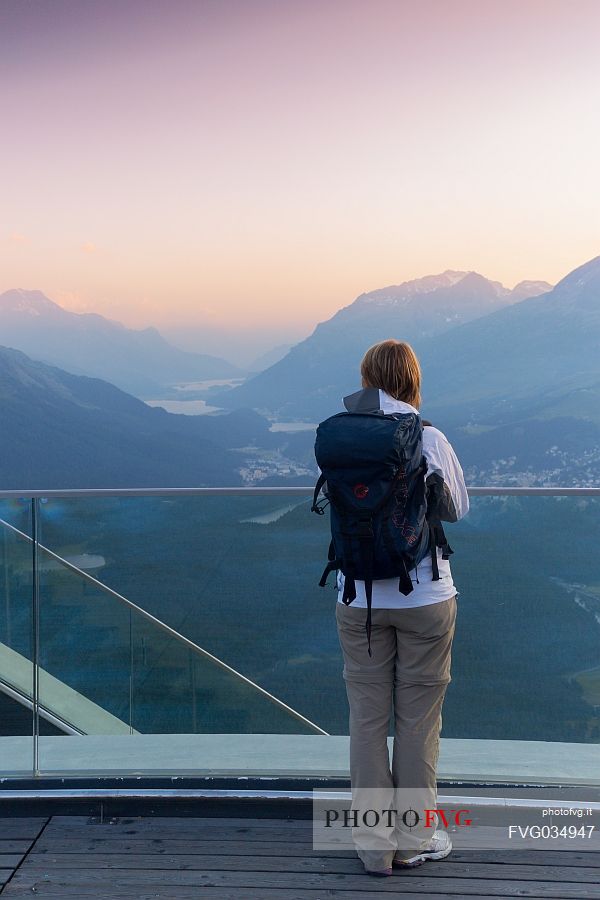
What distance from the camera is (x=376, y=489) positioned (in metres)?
1.90

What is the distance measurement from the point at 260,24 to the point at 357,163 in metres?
42.7

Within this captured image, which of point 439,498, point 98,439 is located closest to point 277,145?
point 98,439

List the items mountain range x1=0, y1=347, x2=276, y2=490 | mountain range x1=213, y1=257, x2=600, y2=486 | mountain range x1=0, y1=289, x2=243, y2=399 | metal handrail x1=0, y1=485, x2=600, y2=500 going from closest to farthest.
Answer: metal handrail x1=0, y1=485, x2=600, y2=500, mountain range x1=0, y1=347, x2=276, y2=490, mountain range x1=213, y1=257, x2=600, y2=486, mountain range x1=0, y1=289, x2=243, y2=399

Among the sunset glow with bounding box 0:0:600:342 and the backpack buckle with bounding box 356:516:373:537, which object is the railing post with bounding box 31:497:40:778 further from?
the sunset glow with bounding box 0:0:600:342

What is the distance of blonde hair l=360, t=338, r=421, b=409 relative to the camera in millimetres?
1997

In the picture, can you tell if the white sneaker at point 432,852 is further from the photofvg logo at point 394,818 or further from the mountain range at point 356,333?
the mountain range at point 356,333

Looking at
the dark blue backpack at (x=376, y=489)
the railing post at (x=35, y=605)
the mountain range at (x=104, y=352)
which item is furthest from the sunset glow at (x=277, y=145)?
the dark blue backpack at (x=376, y=489)

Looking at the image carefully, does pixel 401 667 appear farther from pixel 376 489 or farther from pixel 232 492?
pixel 232 492

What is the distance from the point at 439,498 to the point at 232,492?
80cm

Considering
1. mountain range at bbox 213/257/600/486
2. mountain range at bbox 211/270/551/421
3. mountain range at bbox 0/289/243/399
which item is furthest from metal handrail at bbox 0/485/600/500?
mountain range at bbox 0/289/243/399

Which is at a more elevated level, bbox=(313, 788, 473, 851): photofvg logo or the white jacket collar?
the white jacket collar

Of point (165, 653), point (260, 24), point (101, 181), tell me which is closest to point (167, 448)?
point (101, 181)

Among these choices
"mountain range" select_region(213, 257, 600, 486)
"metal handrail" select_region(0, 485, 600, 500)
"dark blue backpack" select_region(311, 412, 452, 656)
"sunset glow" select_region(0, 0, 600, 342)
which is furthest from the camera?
"mountain range" select_region(213, 257, 600, 486)

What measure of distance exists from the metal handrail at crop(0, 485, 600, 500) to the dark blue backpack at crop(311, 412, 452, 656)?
1.85 feet
